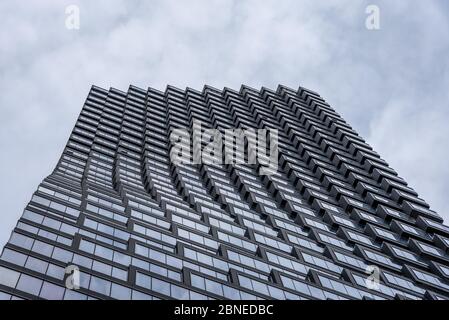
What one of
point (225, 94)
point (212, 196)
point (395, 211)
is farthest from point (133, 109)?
point (395, 211)

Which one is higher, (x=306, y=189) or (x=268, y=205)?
(x=306, y=189)

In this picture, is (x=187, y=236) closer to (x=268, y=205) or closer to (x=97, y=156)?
(x=268, y=205)

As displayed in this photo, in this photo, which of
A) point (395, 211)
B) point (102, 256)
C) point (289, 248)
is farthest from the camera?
point (395, 211)

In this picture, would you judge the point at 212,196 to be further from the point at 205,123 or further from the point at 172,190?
the point at 205,123

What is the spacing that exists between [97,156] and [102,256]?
49.1m

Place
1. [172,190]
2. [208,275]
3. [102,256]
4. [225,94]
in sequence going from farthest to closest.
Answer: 1. [225,94]
2. [172,190]
3. [208,275]
4. [102,256]

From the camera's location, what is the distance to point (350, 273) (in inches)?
2731

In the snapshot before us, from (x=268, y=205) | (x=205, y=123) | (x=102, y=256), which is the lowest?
(x=102, y=256)

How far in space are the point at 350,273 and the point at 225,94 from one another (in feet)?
305

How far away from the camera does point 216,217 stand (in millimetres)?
76000

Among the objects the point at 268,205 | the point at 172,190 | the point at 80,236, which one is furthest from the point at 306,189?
the point at 80,236

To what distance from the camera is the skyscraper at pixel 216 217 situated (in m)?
51.1

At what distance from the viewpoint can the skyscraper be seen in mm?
51125

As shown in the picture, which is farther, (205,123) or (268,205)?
(205,123)
